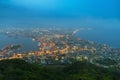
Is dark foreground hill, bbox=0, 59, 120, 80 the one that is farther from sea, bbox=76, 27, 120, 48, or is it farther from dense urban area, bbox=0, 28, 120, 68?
sea, bbox=76, 27, 120, 48

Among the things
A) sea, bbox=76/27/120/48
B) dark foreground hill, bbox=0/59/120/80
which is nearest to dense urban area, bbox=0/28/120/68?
dark foreground hill, bbox=0/59/120/80

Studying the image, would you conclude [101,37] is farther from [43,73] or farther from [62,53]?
[43,73]

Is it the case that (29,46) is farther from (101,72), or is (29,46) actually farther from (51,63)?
(101,72)

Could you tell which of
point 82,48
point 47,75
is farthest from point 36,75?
point 82,48

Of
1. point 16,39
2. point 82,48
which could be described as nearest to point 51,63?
point 82,48

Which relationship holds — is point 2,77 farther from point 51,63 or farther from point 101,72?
point 51,63

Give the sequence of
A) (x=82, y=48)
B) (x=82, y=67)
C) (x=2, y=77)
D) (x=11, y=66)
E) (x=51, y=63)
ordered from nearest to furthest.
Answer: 1. (x=2, y=77)
2. (x=11, y=66)
3. (x=82, y=67)
4. (x=51, y=63)
5. (x=82, y=48)

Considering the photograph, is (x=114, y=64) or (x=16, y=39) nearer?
(x=114, y=64)

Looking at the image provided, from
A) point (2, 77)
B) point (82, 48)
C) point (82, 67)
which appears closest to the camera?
point (2, 77)

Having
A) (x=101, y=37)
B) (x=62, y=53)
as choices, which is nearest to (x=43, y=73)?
(x=62, y=53)

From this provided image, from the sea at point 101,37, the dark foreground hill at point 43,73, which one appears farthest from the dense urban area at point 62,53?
the sea at point 101,37
